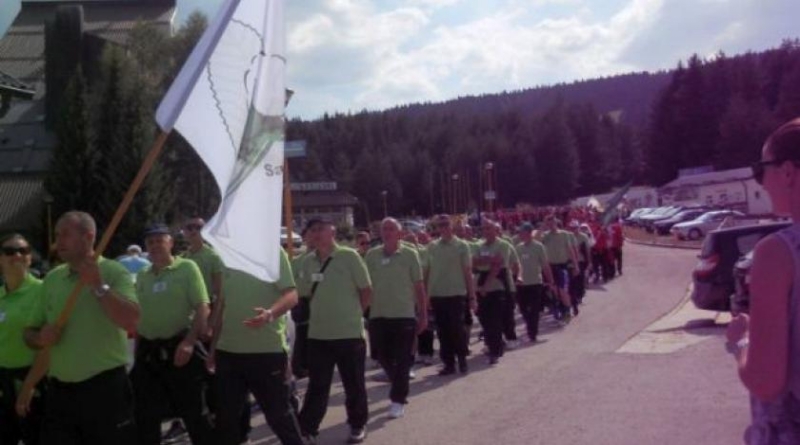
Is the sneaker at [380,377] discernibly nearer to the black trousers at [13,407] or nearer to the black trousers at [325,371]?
the black trousers at [325,371]

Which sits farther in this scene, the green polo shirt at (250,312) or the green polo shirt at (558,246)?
the green polo shirt at (558,246)

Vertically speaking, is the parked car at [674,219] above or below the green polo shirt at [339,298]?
below

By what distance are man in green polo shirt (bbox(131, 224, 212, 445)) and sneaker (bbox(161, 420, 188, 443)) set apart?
2.04m

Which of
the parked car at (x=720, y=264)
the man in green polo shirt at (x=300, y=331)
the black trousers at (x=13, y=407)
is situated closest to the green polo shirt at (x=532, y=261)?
the parked car at (x=720, y=264)

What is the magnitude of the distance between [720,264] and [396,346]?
26.1 feet

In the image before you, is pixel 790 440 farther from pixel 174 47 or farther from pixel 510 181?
pixel 510 181

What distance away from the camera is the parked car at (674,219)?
5723cm

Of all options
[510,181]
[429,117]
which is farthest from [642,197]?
[429,117]

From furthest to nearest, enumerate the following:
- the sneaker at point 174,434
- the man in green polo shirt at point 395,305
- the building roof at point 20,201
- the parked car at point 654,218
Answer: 1. the parked car at point 654,218
2. the building roof at point 20,201
3. the man in green polo shirt at point 395,305
4. the sneaker at point 174,434

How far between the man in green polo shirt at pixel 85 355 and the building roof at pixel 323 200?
7845cm

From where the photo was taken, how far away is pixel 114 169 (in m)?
47.4

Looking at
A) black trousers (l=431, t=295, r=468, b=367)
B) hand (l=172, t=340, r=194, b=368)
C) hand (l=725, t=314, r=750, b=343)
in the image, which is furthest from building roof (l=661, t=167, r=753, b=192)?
hand (l=725, t=314, r=750, b=343)

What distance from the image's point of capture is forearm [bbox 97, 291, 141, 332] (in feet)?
18.0

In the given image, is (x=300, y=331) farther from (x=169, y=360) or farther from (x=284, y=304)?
(x=284, y=304)
